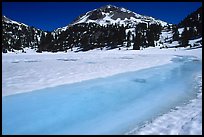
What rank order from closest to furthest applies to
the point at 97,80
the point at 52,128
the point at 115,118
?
the point at 52,128
the point at 115,118
the point at 97,80

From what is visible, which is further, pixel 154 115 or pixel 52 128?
pixel 154 115

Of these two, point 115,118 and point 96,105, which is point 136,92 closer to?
point 96,105

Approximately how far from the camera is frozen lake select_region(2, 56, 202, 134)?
8.20 metres

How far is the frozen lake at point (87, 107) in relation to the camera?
8.20 meters

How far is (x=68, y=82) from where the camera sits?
1563 centimetres

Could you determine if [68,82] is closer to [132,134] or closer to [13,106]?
[13,106]

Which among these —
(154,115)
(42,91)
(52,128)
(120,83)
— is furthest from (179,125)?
(120,83)

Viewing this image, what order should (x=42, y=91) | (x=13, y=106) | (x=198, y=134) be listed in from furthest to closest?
(x=42, y=91)
(x=13, y=106)
(x=198, y=134)

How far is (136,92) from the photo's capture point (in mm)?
13664

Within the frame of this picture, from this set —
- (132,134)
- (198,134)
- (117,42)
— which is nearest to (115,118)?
(132,134)

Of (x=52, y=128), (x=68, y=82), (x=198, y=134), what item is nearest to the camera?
(x=198, y=134)

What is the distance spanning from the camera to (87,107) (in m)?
10.8

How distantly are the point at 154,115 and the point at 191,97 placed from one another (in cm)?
313

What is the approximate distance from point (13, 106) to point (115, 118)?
14.0 ft
